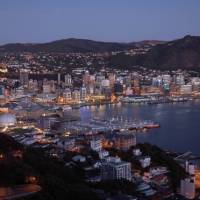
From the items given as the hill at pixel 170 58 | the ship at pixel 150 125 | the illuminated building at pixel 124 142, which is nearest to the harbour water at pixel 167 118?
the ship at pixel 150 125

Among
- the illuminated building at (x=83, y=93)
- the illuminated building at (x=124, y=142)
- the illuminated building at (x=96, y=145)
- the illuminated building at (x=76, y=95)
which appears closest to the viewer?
the illuminated building at (x=96, y=145)

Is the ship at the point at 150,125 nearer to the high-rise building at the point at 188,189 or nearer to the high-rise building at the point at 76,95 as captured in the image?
the high-rise building at the point at 188,189

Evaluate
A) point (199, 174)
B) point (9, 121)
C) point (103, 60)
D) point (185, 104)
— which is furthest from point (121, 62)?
point (199, 174)

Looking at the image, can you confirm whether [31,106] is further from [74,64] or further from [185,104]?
[74,64]

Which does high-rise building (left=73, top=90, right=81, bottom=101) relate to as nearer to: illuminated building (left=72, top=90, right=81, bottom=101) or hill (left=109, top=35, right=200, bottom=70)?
illuminated building (left=72, top=90, right=81, bottom=101)

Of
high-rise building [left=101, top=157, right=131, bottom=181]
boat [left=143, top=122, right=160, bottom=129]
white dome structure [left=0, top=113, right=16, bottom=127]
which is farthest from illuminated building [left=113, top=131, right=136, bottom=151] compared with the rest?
white dome structure [left=0, top=113, right=16, bottom=127]

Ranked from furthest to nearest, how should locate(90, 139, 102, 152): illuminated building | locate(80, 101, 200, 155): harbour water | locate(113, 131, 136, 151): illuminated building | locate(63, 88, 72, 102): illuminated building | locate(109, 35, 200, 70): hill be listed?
locate(109, 35, 200, 70): hill → locate(63, 88, 72, 102): illuminated building → locate(80, 101, 200, 155): harbour water → locate(113, 131, 136, 151): illuminated building → locate(90, 139, 102, 152): illuminated building
